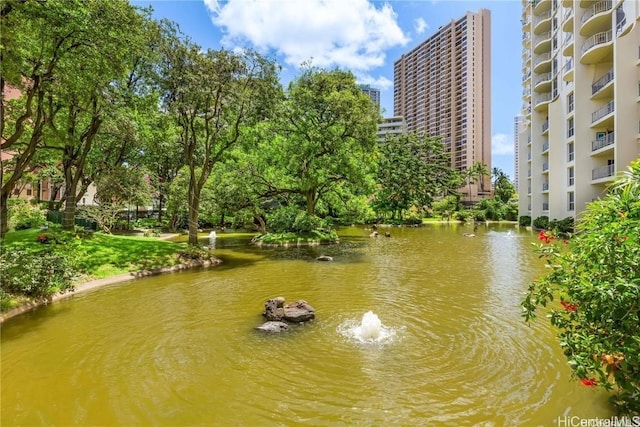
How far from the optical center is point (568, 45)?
32469mm

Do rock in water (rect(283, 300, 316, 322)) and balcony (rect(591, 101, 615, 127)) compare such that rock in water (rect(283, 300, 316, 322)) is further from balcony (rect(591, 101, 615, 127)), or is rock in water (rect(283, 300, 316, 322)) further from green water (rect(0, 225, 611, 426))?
balcony (rect(591, 101, 615, 127))

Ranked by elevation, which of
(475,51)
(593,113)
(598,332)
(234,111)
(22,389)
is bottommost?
(22,389)

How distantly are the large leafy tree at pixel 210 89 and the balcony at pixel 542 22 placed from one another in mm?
39651

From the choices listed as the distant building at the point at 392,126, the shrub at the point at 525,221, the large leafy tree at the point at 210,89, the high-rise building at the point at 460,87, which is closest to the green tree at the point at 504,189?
the high-rise building at the point at 460,87

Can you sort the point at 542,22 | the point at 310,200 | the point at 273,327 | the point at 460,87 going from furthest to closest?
1. the point at 460,87
2. the point at 542,22
3. the point at 310,200
4. the point at 273,327

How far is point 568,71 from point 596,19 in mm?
5397

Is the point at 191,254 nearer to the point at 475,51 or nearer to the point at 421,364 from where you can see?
the point at 421,364

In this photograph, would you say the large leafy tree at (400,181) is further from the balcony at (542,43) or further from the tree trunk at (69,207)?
the tree trunk at (69,207)

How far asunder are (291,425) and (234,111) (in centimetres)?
1869

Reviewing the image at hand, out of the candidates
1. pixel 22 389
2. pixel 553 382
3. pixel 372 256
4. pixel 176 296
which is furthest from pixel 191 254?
pixel 553 382

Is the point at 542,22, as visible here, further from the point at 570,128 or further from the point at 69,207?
the point at 69,207

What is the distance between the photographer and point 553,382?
5648mm

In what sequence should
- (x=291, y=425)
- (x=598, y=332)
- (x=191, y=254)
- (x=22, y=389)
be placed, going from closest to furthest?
(x=598, y=332) → (x=291, y=425) → (x=22, y=389) → (x=191, y=254)

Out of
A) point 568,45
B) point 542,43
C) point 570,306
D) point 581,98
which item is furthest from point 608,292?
point 542,43
